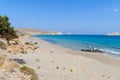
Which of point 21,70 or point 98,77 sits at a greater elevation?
point 21,70

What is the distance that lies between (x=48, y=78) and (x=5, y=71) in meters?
3.89

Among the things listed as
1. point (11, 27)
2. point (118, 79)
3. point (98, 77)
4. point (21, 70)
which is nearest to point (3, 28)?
point (11, 27)

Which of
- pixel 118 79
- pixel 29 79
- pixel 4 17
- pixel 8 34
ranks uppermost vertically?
pixel 4 17

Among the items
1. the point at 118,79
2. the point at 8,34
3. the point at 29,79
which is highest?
the point at 8,34

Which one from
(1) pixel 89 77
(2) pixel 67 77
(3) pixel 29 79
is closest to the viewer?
(3) pixel 29 79

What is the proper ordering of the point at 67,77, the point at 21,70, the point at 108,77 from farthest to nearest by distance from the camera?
the point at 108,77 < the point at 67,77 < the point at 21,70

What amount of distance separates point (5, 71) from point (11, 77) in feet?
3.26

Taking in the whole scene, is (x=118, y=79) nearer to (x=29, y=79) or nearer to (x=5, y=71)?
(x=29, y=79)

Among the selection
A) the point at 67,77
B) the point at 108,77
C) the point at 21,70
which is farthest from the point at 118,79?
the point at 21,70

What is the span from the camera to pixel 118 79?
21.3m

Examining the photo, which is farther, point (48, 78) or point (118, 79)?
point (118, 79)

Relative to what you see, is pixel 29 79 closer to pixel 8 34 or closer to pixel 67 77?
pixel 67 77

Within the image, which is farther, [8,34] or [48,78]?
[8,34]

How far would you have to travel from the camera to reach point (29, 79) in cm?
1436
